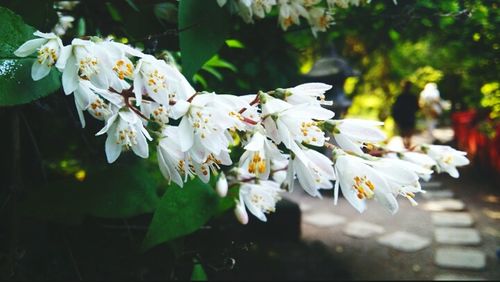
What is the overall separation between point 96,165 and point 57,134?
226 millimetres

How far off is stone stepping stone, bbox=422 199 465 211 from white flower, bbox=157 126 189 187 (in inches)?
197

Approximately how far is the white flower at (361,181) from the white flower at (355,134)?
0.02 metres

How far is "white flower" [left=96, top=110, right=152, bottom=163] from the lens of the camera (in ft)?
2.15

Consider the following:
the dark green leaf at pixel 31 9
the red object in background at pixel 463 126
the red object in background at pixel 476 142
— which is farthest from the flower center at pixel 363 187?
the red object in background at pixel 463 126

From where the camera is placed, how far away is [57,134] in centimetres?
167

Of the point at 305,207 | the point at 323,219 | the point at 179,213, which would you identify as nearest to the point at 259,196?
the point at 179,213

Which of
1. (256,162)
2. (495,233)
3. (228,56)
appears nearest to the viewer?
(256,162)

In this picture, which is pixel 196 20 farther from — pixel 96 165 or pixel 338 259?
pixel 338 259

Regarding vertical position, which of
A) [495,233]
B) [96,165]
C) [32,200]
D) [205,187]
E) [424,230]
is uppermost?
[205,187]

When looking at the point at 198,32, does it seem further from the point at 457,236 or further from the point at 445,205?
the point at 445,205

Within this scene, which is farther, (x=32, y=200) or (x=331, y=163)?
(x=32, y=200)

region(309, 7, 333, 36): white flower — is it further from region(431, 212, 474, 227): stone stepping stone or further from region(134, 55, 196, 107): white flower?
region(431, 212, 474, 227): stone stepping stone

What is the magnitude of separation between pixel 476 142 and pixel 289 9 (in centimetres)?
596

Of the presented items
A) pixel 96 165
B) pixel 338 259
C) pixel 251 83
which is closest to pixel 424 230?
pixel 338 259
